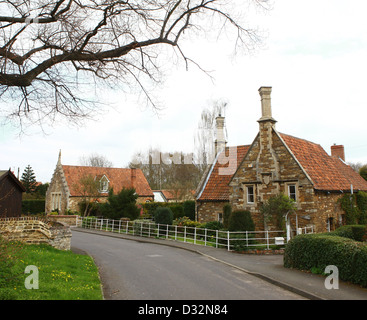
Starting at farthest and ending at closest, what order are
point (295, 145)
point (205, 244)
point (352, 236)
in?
point (295, 145)
point (205, 244)
point (352, 236)

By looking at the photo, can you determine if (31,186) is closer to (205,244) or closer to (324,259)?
(205,244)

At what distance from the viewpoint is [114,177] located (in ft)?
136

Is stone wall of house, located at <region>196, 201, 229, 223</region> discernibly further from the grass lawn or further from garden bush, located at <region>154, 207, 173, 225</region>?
the grass lawn

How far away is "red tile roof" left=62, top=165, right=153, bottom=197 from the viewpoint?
3788 centimetres

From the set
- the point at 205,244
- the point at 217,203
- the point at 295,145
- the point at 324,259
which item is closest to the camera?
the point at 324,259

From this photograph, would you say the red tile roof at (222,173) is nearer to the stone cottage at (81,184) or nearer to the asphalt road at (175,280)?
the asphalt road at (175,280)

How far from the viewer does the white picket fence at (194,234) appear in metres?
16.4

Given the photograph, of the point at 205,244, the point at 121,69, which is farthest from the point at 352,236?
the point at 121,69

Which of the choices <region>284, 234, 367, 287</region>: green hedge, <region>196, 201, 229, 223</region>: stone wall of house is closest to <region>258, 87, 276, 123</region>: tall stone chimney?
<region>196, 201, 229, 223</region>: stone wall of house

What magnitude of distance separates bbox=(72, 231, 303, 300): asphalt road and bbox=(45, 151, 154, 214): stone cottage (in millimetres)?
21949

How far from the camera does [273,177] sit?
63.0 ft

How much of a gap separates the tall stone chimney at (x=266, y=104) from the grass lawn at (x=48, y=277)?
45.5 feet

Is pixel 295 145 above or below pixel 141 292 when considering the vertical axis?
above
